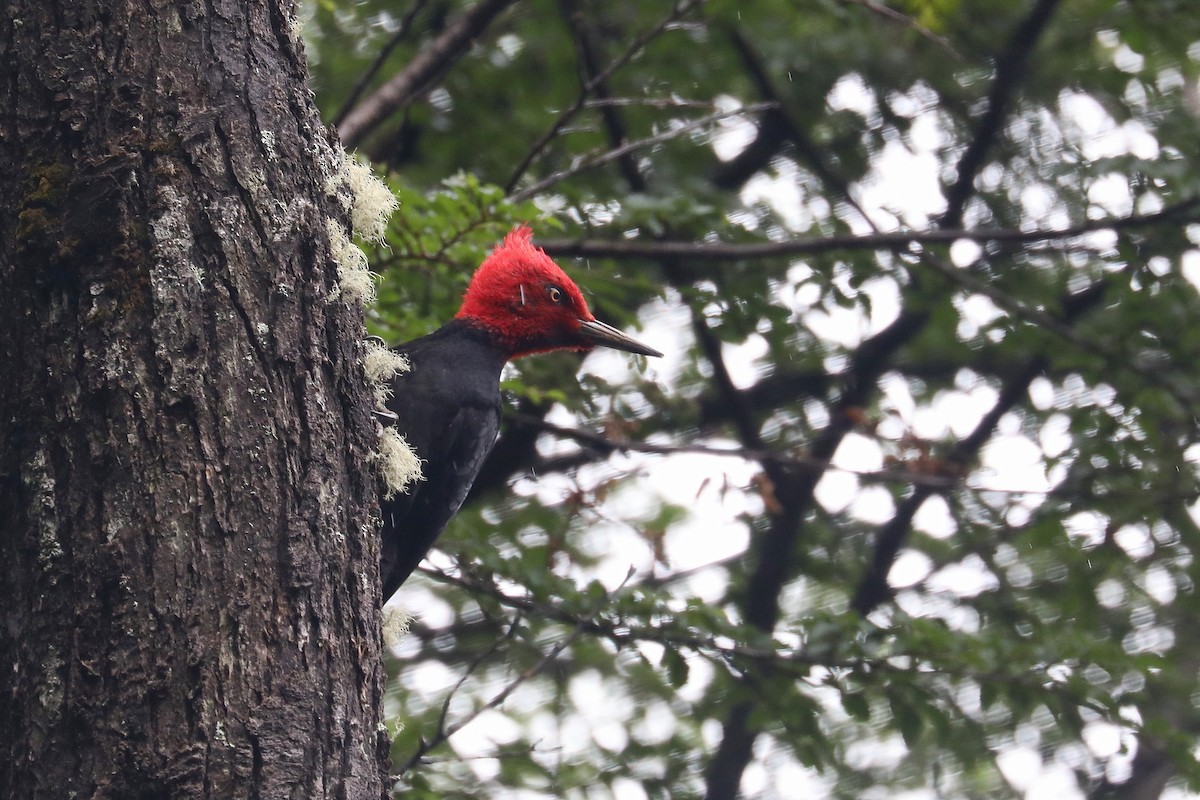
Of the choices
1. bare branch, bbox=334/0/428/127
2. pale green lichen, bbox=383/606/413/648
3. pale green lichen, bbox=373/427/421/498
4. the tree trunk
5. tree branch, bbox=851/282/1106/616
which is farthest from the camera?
tree branch, bbox=851/282/1106/616

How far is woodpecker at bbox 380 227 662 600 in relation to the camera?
375 cm

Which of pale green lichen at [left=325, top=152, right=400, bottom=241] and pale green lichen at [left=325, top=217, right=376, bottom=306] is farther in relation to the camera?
pale green lichen at [left=325, top=152, right=400, bottom=241]

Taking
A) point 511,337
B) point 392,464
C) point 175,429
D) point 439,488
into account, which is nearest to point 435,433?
point 439,488

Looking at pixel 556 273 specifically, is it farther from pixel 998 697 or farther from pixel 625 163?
pixel 998 697

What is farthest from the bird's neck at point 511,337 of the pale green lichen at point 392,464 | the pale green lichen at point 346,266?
the pale green lichen at point 346,266

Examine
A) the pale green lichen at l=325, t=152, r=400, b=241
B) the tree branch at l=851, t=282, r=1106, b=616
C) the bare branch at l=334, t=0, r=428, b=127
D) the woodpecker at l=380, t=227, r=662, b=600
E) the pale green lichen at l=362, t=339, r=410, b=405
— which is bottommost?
the pale green lichen at l=362, t=339, r=410, b=405

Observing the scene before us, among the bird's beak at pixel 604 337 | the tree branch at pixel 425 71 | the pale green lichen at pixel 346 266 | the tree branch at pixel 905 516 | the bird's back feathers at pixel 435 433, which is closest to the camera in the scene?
the pale green lichen at pixel 346 266

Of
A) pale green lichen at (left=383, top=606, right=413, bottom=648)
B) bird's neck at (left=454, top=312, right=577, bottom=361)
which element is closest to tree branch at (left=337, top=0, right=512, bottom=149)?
bird's neck at (left=454, top=312, right=577, bottom=361)

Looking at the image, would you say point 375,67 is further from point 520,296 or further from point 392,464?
point 392,464

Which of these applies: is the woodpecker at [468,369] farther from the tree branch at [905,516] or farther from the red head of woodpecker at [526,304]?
the tree branch at [905,516]

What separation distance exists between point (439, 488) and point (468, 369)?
0.39m

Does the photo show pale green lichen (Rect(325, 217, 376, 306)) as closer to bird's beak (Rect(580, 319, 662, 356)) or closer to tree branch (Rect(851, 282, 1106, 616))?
bird's beak (Rect(580, 319, 662, 356))

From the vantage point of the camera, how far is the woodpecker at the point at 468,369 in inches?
148

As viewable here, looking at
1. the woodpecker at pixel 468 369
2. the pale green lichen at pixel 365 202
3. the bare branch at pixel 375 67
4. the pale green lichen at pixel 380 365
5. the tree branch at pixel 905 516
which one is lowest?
the pale green lichen at pixel 380 365
